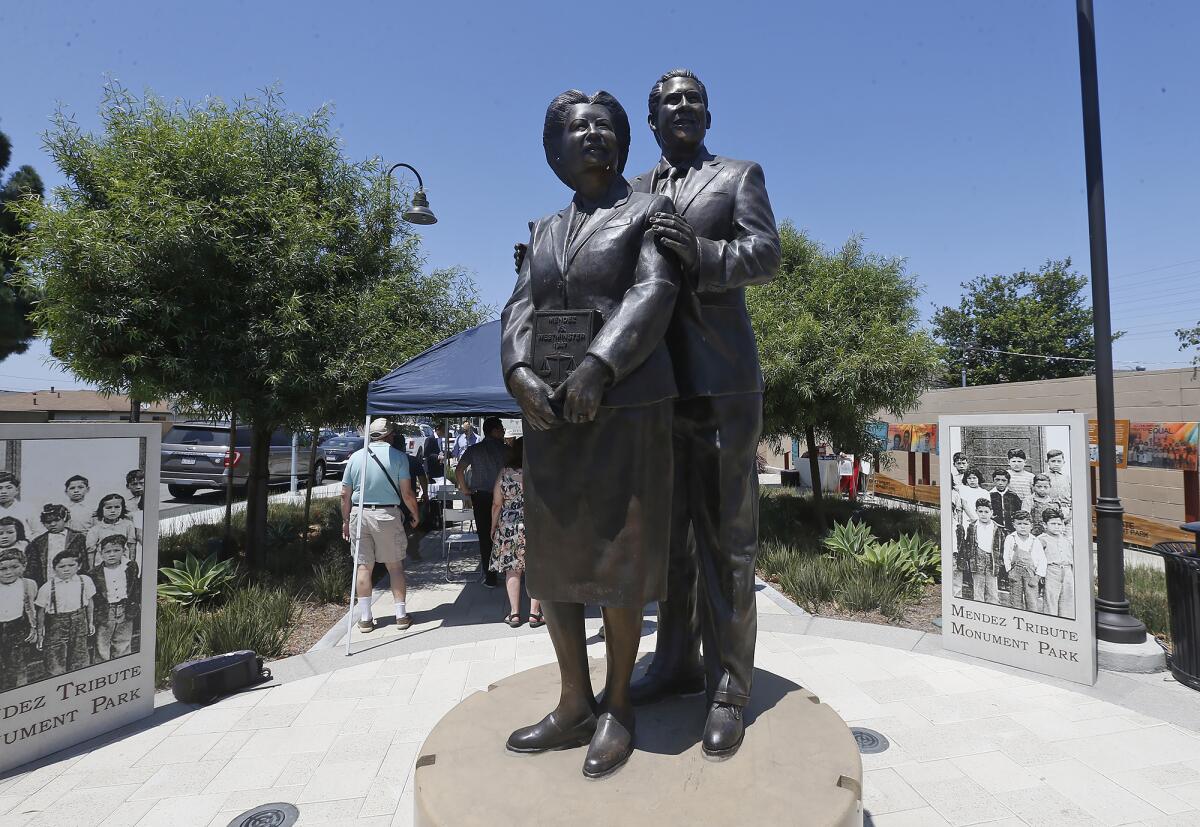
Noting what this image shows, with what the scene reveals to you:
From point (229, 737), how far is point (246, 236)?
5193mm

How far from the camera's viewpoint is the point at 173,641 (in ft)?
16.2

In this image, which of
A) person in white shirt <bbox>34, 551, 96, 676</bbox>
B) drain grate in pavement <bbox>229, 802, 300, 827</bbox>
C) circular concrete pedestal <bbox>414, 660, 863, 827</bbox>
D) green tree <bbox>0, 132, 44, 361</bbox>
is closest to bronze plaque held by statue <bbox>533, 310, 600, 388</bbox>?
circular concrete pedestal <bbox>414, 660, 863, 827</bbox>

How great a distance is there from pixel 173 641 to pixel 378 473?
6.60 feet

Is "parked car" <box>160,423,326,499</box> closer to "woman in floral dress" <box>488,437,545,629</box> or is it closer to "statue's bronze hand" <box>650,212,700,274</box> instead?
"woman in floral dress" <box>488,437,545,629</box>

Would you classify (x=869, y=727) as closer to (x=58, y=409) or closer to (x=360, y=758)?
(x=360, y=758)

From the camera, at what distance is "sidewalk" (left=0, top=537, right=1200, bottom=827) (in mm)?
2906

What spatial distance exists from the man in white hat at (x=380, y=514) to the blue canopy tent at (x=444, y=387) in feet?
1.43

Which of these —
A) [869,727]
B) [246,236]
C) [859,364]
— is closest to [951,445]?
[869,727]

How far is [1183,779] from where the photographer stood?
306 centimetres

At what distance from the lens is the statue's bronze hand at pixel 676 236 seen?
221 cm

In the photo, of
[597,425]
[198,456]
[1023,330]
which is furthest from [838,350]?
[1023,330]

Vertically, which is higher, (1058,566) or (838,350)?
(838,350)

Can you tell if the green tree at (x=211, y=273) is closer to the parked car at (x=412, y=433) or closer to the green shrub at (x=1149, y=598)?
the parked car at (x=412, y=433)

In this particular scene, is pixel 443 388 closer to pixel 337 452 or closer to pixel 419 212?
pixel 419 212
